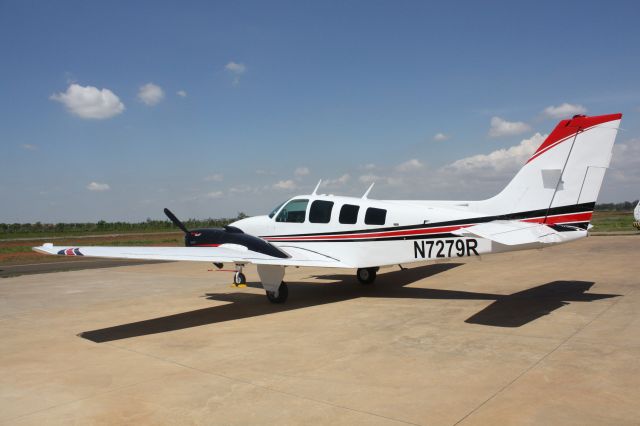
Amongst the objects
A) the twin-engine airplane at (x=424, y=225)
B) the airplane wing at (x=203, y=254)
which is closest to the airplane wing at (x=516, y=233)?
the twin-engine airplane at (x=424, y=225)

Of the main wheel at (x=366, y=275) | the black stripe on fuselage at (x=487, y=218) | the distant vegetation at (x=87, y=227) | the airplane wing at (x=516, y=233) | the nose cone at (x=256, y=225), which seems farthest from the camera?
the distant vegetation at (x=87, y=227)

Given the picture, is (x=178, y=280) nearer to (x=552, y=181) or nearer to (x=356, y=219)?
(x=356, y=219)

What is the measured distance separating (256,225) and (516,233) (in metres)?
7.15

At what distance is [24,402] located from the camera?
5.40m

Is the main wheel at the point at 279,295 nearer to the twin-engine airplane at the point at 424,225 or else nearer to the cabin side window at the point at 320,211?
the twin-engine airplane at the point at 424,225

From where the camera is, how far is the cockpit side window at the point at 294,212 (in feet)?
40.5

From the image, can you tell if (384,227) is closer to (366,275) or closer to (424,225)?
(424,225)

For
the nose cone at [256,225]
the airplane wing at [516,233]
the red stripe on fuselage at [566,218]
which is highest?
the red stripe on fuselage at [566,218]

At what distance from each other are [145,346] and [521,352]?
5948 mm

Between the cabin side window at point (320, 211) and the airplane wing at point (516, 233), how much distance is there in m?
4.07

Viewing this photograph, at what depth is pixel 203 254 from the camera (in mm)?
10008

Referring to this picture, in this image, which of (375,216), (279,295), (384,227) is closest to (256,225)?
(279,295)

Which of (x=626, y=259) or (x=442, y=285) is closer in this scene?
(x=442, y=285)

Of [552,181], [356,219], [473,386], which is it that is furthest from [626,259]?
[473,386]
